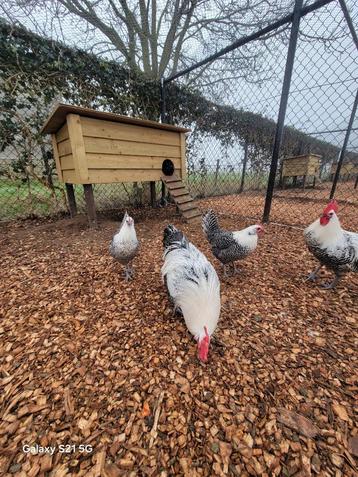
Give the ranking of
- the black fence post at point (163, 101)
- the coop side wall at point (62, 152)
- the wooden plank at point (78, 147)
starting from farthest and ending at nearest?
1. the black fence post at point (163, 101)
2. the coop side wall at point (62, 152)
3. the wooden plank at point (78, 147)

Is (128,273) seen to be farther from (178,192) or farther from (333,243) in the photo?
(178,192)

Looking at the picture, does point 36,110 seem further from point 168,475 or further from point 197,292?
point 168,475

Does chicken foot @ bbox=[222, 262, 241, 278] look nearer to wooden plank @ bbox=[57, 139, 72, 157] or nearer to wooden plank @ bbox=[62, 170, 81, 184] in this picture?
wooden plank @ bbox=[62, 170, 81, 184]

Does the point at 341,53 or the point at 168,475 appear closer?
the point at 168,475

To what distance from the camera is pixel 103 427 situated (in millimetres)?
1114

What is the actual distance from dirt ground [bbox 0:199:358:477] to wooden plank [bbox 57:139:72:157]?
2240 mm

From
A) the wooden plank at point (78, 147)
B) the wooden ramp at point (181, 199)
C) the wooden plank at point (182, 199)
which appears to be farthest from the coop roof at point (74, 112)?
the wooden plank at point (182, 199)

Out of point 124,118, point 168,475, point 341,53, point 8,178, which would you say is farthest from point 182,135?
point 168,475

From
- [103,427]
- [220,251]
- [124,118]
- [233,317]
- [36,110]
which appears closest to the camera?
[103,427]

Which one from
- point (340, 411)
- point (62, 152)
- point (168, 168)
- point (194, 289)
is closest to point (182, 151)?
point (168, 168)

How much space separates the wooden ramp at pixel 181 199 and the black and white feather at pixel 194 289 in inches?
93.6

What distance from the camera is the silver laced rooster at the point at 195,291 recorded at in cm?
144

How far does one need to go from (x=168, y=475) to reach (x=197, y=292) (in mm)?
919

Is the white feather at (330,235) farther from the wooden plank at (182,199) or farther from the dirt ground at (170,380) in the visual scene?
the wooden plank at (182,199)
